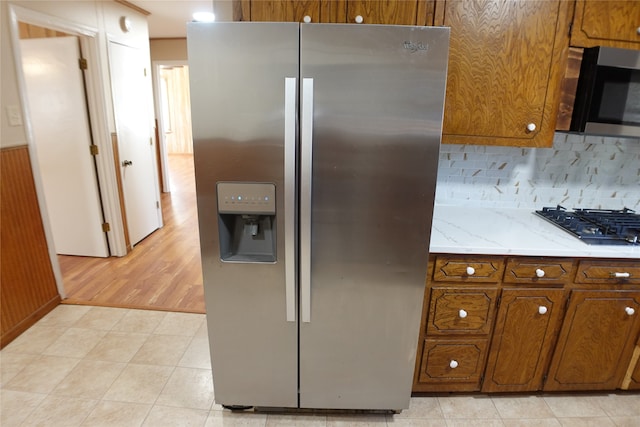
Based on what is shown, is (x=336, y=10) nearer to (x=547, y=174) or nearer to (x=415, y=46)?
(x=415, y=46)

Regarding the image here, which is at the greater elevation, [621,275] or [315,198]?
[315,198]

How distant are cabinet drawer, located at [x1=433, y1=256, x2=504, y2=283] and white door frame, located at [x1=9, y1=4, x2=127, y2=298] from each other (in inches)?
103

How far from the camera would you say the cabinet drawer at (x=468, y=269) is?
1.64 meters

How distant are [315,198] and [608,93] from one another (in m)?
1.49

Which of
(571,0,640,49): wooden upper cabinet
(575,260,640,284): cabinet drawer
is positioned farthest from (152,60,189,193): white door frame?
(575,260,640,284): cabinet drawer

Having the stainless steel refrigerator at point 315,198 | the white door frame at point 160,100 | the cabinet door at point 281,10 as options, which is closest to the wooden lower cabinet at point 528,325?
the stainless steel refrigerator at point 315,198

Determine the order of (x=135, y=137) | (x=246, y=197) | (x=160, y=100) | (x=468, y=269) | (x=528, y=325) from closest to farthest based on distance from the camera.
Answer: (x=246, y=197) → (x=468, y=269) → (x=528, y=325) → (x=135, y=137) → (x=160, y=100)

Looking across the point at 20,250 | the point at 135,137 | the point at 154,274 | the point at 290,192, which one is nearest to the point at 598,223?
the point at 290,192

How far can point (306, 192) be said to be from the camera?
1.36 metres

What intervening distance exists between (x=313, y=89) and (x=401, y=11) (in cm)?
66

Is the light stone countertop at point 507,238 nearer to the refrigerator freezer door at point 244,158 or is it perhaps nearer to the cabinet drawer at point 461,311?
the cabinet drawer at point 461,311

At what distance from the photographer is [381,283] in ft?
4.99

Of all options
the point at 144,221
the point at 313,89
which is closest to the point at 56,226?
the point at 144,221

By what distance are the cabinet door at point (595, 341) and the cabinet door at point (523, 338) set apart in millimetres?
61
